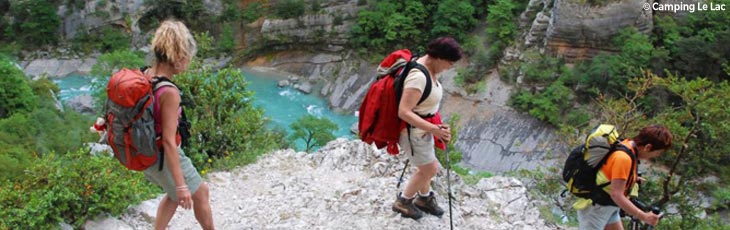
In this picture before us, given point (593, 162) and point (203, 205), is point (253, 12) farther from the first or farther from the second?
point (593, 162)

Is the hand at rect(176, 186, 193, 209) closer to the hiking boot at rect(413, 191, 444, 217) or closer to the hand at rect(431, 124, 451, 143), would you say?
the hand at rect(431, 124, 451, 143)

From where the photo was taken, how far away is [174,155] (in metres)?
3.59

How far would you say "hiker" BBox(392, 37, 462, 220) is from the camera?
4.30 metres

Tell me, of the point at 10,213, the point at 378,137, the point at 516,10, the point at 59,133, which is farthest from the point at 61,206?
the point at 516,10

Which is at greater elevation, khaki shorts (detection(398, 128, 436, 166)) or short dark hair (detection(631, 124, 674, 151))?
short dark hair (detection(631, 124, 674, 151))

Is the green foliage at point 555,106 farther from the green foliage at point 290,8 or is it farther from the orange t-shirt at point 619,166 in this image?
the orange t-shirt at point 619,166

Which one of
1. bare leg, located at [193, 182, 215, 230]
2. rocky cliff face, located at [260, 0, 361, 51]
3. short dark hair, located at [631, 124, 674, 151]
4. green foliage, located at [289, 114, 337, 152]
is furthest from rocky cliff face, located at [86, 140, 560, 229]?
rocky cliff face, located at [260, 0, 361, 51]

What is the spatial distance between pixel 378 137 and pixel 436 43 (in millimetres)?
877

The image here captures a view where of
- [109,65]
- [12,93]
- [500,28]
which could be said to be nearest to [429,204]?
[12,93]

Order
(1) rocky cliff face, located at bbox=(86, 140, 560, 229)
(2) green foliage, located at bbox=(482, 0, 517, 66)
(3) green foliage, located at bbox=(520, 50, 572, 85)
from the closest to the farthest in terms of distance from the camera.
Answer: (1) rocky cliff face, located at bbox=(86, 140, 560, 229) < (3) green foliage, located at bbox=(520, 50, 572, 85) < (2) green foliage, located at bbox=(482, 0, 517, 66)

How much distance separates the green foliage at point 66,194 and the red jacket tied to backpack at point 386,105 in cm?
229

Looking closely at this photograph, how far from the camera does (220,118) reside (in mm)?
7504

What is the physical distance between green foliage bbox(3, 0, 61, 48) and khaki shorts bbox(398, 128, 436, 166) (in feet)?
103

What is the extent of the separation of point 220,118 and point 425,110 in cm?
374
